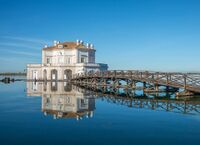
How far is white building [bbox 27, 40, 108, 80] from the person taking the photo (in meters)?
65.8

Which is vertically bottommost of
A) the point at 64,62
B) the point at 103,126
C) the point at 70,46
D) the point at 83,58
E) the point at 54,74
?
the point at 103,126

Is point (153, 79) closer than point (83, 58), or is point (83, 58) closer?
point (153, 79)

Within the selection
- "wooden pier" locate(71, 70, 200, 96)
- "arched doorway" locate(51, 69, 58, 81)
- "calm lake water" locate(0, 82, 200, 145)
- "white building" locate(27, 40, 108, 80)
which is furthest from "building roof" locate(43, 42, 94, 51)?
"calm lake water" locate(0, 82, 200, 145)

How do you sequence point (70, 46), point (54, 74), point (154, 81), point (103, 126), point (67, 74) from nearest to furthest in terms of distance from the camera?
1. point (103, 126)
2. point (154, 81)
3. point (67, 74)
4. point (54, 74)
5. point (70, 46)

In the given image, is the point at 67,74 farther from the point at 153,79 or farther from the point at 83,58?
the point at 153,79

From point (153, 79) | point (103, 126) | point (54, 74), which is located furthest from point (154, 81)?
point (54, 74)

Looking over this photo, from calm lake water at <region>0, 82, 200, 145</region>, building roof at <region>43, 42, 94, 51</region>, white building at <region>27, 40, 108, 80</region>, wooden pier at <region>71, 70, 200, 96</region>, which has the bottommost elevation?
calm lake water at <region>0, 82, 200, 145</region>

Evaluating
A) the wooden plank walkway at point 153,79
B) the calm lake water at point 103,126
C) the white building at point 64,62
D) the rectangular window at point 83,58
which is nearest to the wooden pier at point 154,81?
the wooden plank walkway at point 153,79

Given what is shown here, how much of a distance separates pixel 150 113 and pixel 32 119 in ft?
25.3

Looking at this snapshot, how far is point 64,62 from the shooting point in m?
69.1

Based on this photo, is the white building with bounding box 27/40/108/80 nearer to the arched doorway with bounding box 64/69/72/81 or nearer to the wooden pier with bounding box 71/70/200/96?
the arched doorway with bounding box 64/69/72/81

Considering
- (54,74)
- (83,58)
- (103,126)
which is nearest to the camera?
(103,126)

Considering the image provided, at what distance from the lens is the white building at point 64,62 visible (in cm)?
6581

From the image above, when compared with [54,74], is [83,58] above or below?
above
